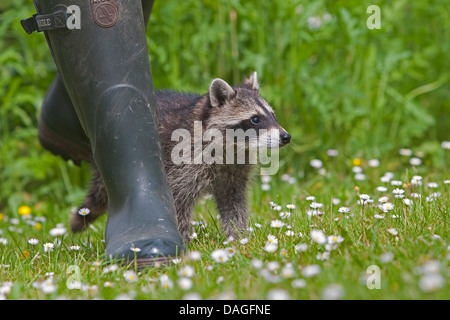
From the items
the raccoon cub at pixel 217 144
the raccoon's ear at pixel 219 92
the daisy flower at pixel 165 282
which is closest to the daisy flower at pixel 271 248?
the daisy flower at pixel 165 282

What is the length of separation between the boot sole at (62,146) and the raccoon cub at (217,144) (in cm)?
69

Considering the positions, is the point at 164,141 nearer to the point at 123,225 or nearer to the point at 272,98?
the point at 123,225

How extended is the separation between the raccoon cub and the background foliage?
1.48 m

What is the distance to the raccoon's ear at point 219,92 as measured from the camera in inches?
158

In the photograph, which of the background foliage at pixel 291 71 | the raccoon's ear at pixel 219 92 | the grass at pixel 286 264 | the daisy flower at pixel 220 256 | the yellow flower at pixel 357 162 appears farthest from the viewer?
the background foliage at pixel 291 71

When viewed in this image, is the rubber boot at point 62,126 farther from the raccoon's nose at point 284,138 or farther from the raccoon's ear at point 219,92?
the raccoon's nose at point 284,138

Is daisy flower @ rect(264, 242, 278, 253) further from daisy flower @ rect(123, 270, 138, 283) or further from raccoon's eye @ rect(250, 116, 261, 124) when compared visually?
raccoon's eye @ rect(250, 116, 261, 124)

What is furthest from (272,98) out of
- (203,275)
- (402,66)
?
(203,275)

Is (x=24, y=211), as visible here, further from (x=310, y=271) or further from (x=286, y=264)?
(x=310, y=271)

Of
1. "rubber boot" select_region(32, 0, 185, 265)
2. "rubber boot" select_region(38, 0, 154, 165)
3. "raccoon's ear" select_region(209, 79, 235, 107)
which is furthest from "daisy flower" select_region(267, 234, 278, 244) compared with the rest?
"rubber boot" select_region(38, 0, 154, 165)

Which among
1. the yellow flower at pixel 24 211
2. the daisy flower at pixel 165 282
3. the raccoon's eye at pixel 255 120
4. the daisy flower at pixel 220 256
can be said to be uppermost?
the raccoon's eye at pixel 255 120

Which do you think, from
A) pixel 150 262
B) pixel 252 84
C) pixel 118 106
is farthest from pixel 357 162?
pixel 150 262

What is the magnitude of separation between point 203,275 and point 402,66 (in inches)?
162

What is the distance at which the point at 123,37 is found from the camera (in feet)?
10.4
